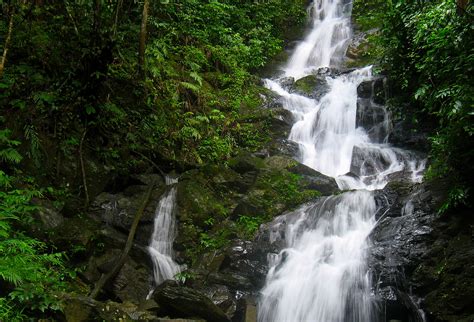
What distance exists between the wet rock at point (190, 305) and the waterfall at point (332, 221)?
101 centimetres

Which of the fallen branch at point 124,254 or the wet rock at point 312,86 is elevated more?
the wet rock at point 312,86

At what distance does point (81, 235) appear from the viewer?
20.7ft

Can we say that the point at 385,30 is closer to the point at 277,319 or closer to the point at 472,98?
the point at 472,98

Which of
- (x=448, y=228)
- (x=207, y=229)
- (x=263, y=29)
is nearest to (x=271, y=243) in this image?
(x=207, y=229)

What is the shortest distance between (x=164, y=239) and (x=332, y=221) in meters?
3.27

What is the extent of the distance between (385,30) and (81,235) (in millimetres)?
8670

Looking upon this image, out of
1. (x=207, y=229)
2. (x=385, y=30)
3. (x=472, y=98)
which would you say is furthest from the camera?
(x=385, y=30)

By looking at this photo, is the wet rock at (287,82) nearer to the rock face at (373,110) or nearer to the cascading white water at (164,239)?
the rock face at (373,110)

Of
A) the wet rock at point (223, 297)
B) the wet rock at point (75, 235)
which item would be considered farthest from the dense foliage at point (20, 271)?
the wet rock at point (223, 297)

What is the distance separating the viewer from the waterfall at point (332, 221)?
20.2ft

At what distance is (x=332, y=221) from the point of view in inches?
304

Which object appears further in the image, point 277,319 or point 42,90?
point 42,90

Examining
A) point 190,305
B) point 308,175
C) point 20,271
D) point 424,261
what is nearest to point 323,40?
point 308,175

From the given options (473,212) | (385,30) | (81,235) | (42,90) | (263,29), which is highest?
(263,29)
